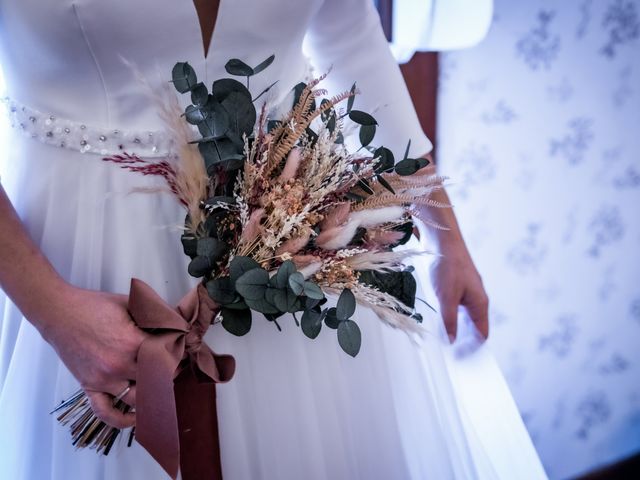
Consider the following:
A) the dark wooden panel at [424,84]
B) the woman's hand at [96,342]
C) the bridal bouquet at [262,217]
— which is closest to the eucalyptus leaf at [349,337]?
the bridal bouquet at [262,217]

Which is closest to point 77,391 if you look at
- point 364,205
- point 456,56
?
point 364,205

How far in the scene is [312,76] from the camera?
2.85 feet

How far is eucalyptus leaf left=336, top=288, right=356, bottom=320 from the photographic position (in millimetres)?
573

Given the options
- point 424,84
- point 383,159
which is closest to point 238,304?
A: point 383,159

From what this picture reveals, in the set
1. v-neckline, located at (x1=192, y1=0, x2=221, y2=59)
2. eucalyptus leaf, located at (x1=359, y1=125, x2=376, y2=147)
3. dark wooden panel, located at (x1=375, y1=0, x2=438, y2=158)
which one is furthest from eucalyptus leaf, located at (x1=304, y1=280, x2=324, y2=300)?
dark wooden panel, located at (x1=375, y1=0, x2=438, y2=158)

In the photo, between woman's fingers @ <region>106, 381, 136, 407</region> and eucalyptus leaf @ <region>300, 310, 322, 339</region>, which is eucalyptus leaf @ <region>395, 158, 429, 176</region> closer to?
eucalyptus leaf @ <region>300, 310, 322, 339</region>

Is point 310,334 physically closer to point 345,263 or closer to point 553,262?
point 345,263

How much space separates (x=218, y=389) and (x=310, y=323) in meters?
0.16

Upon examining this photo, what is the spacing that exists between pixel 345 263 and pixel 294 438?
250mm

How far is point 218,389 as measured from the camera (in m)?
0.67

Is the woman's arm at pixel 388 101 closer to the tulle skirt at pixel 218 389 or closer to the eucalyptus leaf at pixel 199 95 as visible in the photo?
the tulle skirt at pixel 218 389

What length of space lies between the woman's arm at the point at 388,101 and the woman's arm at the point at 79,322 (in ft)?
1.73

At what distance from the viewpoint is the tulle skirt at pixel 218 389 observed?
0.65m

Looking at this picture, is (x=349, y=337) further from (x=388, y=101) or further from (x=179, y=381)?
(x=388, y=101)
